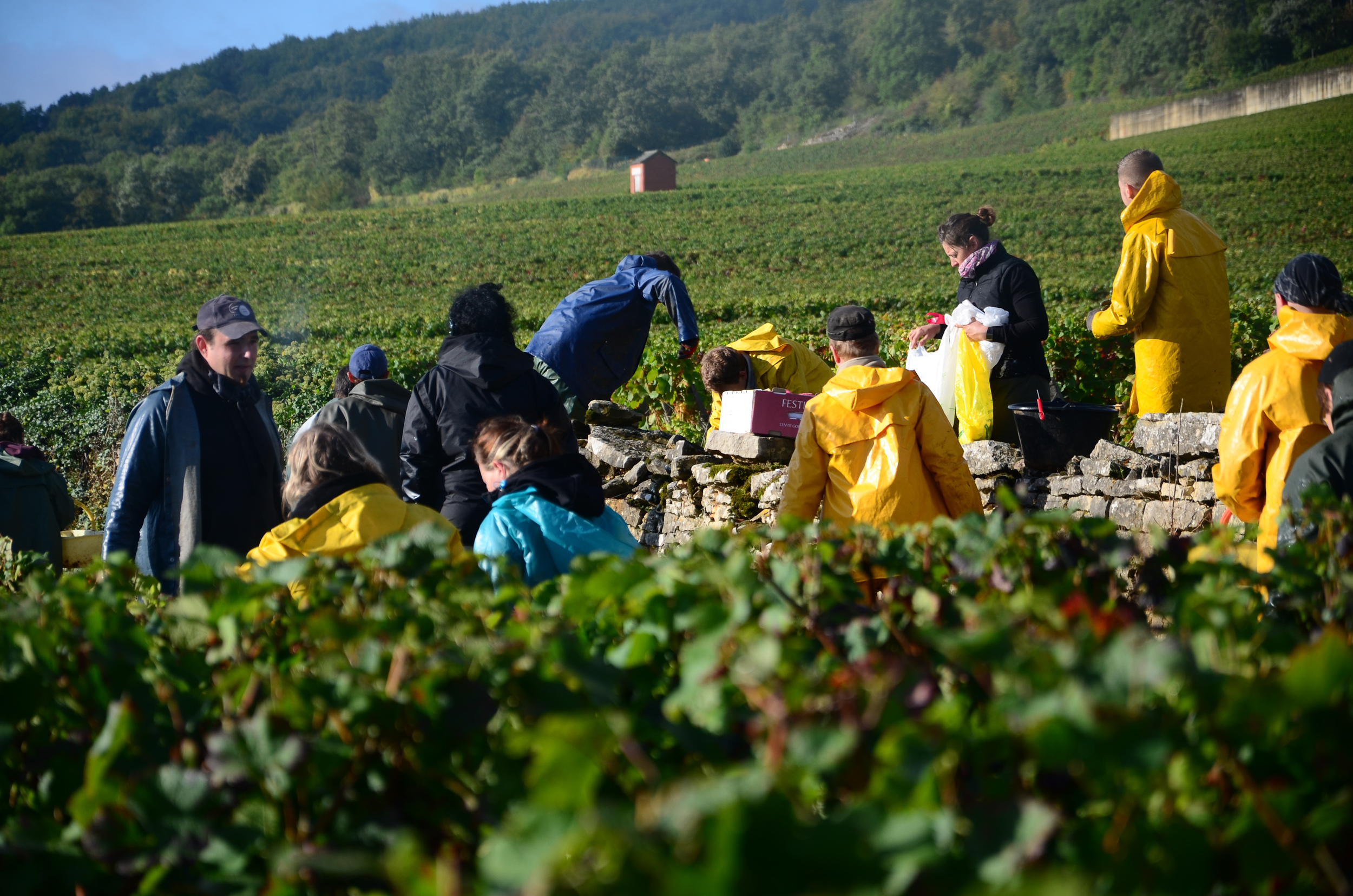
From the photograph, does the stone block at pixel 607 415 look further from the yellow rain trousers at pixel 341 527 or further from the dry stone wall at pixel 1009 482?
the yellow rain trousers at pixel 341 527

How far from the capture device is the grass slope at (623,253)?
59.4ft

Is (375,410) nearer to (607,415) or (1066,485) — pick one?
(607,415)

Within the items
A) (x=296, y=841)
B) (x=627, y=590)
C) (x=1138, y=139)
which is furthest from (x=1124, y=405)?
(x=1138, y=139)

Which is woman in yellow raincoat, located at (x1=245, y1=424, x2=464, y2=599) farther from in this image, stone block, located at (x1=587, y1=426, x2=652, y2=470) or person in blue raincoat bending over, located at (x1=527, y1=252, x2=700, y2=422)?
stone block, located at (x1=587, y1=426, x2=652, y2=470)

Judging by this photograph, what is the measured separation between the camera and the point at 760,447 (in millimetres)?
5223

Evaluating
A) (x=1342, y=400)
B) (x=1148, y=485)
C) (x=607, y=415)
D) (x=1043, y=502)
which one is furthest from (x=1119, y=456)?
(x=607, y=415)

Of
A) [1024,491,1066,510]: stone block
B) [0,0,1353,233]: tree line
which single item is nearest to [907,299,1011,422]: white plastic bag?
[1024,491,1066,510]: stone block

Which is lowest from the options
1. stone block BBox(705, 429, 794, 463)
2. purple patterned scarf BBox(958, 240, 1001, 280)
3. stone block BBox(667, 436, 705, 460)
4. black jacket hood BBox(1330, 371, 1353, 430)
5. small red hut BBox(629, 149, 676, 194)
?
stone block BBox(667, 436, 705, 460)

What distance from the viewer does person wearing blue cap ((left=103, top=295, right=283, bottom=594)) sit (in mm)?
3463

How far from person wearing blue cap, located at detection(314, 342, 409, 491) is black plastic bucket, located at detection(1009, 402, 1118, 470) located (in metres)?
3.14

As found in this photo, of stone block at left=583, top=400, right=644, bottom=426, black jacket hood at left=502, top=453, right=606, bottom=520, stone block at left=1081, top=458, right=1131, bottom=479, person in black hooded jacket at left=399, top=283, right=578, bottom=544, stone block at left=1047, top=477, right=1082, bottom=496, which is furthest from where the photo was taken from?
stone block at left=583, top=400, right=644, bottom=426

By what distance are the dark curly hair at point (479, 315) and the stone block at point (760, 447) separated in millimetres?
1555

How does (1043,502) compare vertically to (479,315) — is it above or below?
below

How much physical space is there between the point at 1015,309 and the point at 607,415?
116 inches
